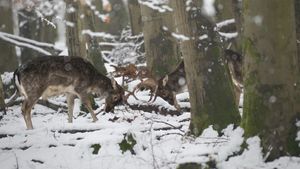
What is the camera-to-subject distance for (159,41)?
13070 mm

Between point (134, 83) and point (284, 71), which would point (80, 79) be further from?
point (284, 71)

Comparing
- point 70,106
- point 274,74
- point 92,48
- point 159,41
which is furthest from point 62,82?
point 274,74

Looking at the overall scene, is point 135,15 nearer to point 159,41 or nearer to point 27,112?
point 159,41

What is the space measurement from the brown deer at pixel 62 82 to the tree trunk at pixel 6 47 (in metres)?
6.25

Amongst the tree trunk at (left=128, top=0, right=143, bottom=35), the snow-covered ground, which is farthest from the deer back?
the tree trunk at (left=128, top=0, right=143, bottom=35)

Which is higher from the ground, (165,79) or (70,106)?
(165,79)

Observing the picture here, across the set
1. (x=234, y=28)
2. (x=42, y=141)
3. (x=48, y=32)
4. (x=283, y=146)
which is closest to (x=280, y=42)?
(x=283, y=146)

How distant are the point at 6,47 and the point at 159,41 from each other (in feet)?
22.9

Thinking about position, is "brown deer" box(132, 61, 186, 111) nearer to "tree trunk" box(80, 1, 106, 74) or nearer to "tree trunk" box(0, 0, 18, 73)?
"tree trunk" box(80, 1, 106, 74)

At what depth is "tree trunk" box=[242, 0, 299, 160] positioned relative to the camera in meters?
6.88

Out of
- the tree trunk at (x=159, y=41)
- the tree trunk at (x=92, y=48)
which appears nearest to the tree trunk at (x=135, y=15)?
the tree trunk at (x=92, y=48)

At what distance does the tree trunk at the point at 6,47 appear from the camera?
1795 centimetres

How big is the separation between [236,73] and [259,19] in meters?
5.69

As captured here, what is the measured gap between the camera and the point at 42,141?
9.00 metres
